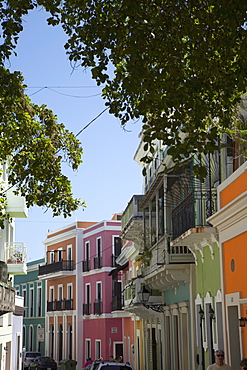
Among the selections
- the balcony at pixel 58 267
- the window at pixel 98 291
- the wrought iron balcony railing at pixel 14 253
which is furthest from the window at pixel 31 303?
the wrought iron balcony railing at pixel 14 253

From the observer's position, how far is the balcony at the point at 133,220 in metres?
22.8

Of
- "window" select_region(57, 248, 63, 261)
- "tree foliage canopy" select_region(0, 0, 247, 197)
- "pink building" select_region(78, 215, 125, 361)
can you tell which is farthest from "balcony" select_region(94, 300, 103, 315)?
"tree foliage canopy" select_region(0, 0, 247, 197)

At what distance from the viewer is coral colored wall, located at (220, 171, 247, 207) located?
36.6 feet

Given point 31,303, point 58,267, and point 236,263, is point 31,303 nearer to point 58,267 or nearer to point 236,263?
point 58,267

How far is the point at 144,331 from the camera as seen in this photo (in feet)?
90.6

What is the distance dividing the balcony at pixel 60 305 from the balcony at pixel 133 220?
732 inches

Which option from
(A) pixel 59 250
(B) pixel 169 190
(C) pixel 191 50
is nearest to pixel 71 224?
(A) pixel 59 250

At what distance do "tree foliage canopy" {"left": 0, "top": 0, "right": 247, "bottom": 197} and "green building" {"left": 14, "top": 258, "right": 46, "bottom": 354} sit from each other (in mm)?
43604

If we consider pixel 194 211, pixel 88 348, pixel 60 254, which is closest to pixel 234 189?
pixel 194 211

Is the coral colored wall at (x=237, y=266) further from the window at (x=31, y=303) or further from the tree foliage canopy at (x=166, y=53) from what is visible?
the window at (x=31, y=303)

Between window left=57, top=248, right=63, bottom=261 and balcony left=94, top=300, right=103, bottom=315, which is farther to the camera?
window left=57, top=248, right=63, bottom=261

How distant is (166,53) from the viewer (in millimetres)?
6418

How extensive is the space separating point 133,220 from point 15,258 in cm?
553

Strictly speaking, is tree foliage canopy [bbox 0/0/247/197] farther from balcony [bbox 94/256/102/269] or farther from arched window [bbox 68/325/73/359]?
arched window [bbox 68/325/73/359]
